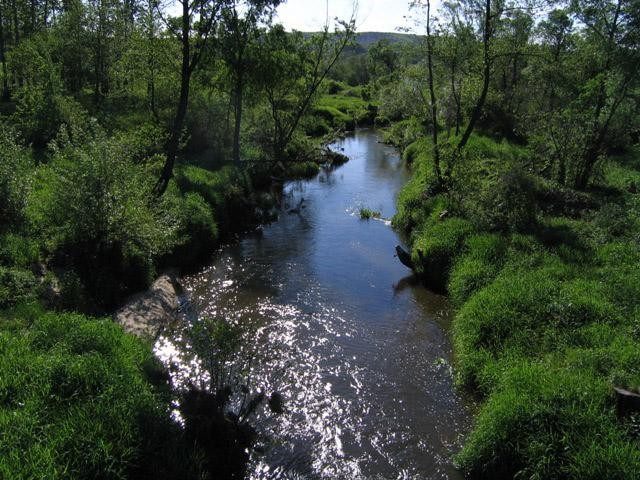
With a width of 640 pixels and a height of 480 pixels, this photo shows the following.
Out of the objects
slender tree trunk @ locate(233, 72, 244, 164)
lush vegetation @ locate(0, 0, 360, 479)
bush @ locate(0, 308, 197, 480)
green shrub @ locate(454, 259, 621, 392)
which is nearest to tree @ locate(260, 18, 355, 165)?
lush vegetation @ locate(0, 0, 360, 479)

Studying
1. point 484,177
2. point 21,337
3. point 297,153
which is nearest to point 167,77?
point 297,153

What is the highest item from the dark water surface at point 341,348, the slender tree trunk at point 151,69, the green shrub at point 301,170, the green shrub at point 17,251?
the slender tree trunk at point 151,69

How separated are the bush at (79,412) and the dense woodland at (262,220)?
39 millimetres

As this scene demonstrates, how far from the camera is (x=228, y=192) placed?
24922 mm

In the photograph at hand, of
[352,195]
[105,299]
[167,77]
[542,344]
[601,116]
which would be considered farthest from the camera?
[352,195]

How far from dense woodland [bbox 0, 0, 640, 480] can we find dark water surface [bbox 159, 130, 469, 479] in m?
0.81

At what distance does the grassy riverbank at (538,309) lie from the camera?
8.72 m

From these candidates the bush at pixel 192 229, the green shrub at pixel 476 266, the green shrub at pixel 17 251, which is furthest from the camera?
the bush at pixel 192 229

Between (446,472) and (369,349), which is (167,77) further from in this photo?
(446,472)

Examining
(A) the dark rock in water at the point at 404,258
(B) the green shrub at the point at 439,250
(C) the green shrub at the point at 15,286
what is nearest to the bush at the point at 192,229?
(C) the green shrub at the point at 15,286

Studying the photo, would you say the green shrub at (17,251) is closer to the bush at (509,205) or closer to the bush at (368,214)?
the bush at (509,205)

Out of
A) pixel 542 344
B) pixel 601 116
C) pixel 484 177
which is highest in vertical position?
pixel 601 116

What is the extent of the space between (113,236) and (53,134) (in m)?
12.7

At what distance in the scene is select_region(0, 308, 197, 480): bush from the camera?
7.10m
